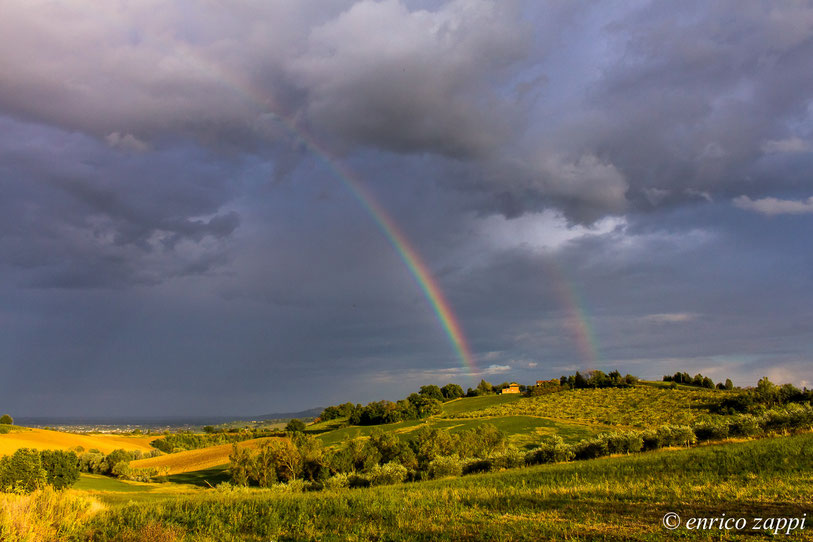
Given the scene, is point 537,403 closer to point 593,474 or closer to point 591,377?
point 591,377

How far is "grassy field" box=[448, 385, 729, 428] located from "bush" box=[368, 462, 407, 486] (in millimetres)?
49757

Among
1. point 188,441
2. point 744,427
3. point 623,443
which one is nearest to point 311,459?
point 623,443

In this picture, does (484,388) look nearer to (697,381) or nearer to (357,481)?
(697,381)

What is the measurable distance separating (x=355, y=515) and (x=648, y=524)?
8615mm

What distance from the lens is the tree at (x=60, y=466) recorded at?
4922 cm

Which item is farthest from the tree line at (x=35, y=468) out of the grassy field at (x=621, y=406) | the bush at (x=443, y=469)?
the grassy field at (x=621, y=406)

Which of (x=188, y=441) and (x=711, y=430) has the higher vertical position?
(x=711, y=430)

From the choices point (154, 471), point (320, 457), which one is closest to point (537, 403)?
point (320, 457)

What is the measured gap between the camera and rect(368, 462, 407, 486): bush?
3659 centimetres

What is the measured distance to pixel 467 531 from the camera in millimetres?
11578

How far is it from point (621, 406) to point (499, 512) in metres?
101

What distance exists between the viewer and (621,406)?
101000 mm

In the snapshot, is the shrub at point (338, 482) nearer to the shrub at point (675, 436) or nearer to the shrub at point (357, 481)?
the shrub at point (357, 481)

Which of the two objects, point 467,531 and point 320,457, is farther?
point 320,457
